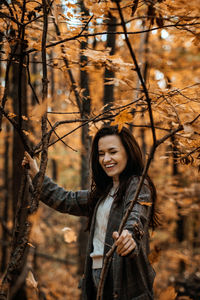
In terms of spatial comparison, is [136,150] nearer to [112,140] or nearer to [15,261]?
[112,140]

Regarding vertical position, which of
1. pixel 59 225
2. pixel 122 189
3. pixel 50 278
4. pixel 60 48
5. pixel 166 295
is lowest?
pixel 50 278

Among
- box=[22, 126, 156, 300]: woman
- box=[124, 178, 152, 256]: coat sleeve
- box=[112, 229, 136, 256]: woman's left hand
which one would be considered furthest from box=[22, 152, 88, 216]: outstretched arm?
box=[112, 229, 136, 256]: woman's left hand

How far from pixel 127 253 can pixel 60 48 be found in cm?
140

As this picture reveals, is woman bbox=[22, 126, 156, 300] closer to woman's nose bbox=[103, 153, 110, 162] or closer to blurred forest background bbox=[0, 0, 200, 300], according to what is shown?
woman's nose bbox=[103, 153, 110, 162]

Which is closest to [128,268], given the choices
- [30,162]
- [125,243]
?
[125,243]

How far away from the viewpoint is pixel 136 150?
2.11 metres

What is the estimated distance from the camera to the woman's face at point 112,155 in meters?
2.01

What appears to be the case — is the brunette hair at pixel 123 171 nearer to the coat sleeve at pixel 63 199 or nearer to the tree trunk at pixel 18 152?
the coat sleeve at pixel 63 199

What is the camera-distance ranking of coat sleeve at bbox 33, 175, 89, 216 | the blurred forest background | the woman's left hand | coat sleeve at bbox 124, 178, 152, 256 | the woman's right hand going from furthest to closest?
coat sleeve at bbox 33, 175, 89, 216, the woman's right hand, the blurred forest background, coat sleeve at bbox 124, 178, 152, 256, the woman's left hand

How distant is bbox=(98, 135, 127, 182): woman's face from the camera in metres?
2.01

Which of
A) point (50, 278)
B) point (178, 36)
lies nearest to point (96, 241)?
point (178, 36)

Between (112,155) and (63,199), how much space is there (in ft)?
1.73

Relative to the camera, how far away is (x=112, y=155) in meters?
2.02

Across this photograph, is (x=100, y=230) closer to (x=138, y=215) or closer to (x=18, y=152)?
(x=138, y=215)
